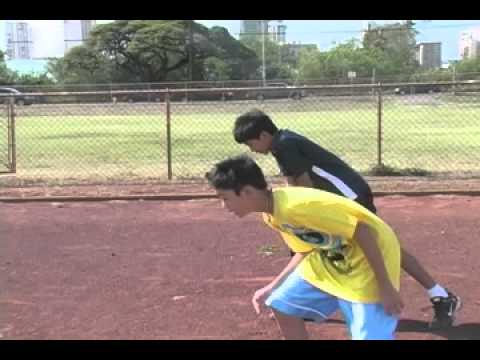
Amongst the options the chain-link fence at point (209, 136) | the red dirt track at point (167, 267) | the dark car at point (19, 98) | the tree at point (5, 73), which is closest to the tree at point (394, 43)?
the tree at point (5, 73)

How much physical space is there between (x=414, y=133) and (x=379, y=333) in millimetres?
16620

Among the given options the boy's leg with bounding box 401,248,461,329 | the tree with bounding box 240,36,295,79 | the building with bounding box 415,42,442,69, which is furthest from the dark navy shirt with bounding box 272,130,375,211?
the building with bounding box 415,42,442,69

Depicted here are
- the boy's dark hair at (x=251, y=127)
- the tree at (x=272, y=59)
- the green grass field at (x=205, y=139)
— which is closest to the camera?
the boy's dark hair at (x=251, y=127)

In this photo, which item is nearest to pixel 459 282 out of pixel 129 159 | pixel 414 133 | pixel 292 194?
pixel 292 194

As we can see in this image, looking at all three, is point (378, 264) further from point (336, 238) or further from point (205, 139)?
point (205, 139)

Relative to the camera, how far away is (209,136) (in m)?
19.2

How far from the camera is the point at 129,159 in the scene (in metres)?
14.2

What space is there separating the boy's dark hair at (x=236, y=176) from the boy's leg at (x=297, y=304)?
0.66 meters

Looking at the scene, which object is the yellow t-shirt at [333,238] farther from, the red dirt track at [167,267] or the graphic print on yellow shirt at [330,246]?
the red dirt track at [167,267]

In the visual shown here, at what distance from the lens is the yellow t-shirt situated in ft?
9.88

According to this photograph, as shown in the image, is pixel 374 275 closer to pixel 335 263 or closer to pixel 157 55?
pixel 335 263

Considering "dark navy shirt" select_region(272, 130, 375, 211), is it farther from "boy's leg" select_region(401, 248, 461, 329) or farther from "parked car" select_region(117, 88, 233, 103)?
"parked car" select_region(117, 88, 233, 103)

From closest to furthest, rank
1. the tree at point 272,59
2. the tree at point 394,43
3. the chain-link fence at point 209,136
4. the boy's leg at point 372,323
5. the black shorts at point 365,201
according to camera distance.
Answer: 1. the boy's leg at point 372,323
2. the black shorts at point 365,201
3. the chain-link fence at point 209,136
4. the tree at point 394,43
5. the tree at point 272,59

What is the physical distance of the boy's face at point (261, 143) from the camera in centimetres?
414
